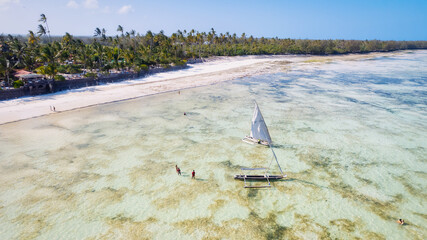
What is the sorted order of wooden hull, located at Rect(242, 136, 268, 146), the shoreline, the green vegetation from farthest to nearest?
the green vegetation
the shoreline
wooden hull, located at Rect(242, 136, 268, 146)

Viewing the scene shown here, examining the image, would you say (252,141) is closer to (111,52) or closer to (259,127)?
(259,127)

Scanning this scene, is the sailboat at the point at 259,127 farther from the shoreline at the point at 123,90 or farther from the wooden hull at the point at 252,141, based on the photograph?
the shoreline at the point at 123,90

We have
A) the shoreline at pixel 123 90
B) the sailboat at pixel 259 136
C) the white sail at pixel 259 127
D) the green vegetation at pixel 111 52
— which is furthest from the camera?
the green vegetation at pixel 111 52

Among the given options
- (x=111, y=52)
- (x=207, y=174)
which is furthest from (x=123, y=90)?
(x=207, y=174)

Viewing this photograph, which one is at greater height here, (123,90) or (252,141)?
(123,90)

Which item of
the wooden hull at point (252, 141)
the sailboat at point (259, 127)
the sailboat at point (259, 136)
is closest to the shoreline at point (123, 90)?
the wooden hull at point (252, 141)

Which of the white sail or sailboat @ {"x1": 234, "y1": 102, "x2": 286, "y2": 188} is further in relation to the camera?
the white sail

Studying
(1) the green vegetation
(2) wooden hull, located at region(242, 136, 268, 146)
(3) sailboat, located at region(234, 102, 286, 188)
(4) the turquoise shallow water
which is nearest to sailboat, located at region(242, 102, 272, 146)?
(3) sailboat, located at region(234, 102, 286, 188)

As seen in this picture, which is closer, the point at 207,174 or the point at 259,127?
the point at 207,174

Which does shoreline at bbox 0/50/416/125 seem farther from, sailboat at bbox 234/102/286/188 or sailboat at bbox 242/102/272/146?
sailboat at bbox 234/102/286/188
